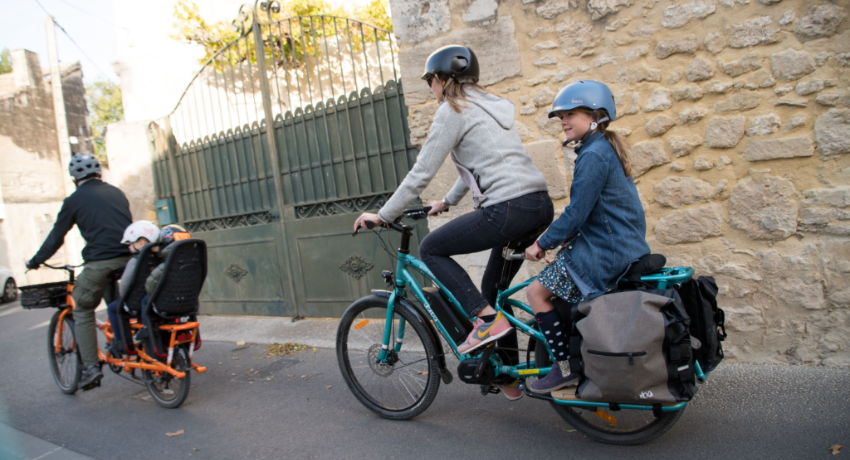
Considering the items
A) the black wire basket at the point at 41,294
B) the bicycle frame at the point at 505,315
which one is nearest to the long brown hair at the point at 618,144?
the bicycle frame at the point at 505,315

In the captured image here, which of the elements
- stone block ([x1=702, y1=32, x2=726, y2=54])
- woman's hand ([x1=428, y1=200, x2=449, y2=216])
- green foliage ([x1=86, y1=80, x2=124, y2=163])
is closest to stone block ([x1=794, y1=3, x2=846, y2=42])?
stone block ([x1=702, y1=32, x2=726, y2=54])

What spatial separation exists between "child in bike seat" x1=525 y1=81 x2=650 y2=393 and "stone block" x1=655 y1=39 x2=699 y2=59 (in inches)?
54.3

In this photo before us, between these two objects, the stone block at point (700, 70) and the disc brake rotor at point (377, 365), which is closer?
the disc brake rotor at point (377, 365)

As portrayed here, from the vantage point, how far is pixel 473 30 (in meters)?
4.11

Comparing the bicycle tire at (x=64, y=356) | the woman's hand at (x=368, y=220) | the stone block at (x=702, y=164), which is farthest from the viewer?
the bicycle tire at (x=64, y=356)

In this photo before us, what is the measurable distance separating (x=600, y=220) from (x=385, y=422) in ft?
5.87

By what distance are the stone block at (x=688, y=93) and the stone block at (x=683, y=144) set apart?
253 mm

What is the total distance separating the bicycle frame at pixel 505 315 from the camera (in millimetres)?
2320

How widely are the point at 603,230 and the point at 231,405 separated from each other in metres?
2.93

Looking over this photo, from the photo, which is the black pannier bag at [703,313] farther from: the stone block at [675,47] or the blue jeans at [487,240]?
the stone block at [675,47]

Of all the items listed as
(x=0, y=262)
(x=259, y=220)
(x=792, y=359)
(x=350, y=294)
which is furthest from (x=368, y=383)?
(x=0, y=262)

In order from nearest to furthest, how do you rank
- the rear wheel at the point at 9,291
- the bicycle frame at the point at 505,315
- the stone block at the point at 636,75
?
the bicycle frame at the point at 505,315, the stone block at the point at 636,75, the rear wheel at the point at 9,291

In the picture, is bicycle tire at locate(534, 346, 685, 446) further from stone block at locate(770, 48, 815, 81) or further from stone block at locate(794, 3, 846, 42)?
stone block at locate(794, 3, 846, 42)

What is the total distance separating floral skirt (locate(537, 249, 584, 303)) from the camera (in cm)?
249
